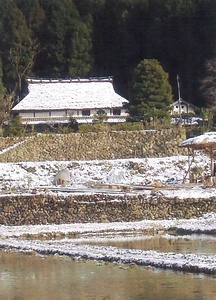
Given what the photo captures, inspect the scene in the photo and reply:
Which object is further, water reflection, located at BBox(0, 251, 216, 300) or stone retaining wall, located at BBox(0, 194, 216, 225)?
stone retaining wall, located at BBox(0, 194, 216, 225)

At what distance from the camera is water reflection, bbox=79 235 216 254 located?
60.0ft

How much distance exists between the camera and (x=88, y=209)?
76.8ft

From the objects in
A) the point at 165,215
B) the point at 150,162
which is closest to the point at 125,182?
the point at 150,162

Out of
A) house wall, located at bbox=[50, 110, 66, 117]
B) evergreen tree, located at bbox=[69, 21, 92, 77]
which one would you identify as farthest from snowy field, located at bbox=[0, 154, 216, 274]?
evergreen tree, located at bbox=[69, 21, 92, 77]

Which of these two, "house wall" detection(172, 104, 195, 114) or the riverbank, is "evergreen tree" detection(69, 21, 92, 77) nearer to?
"house wall" detection(172, 104, 195, 114)

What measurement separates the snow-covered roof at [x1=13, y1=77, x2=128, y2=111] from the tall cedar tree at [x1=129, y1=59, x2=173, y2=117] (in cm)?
355

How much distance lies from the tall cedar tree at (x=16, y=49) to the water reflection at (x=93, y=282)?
114 feet

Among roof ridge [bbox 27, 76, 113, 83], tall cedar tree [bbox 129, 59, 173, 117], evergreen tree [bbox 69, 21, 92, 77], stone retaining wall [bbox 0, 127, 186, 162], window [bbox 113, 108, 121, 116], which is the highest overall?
evergreen tree [bbox 69, 21, 92, 77]

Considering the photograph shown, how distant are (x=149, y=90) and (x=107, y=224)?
20044mm

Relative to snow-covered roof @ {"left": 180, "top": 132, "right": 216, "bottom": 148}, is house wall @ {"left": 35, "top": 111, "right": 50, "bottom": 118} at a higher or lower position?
higher

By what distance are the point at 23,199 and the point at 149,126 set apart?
14.5 metres

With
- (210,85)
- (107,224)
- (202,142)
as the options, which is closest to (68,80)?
(210,85)

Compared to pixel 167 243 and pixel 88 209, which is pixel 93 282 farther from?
pixel 88 209

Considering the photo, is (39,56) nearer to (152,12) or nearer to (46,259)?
(152,12)
